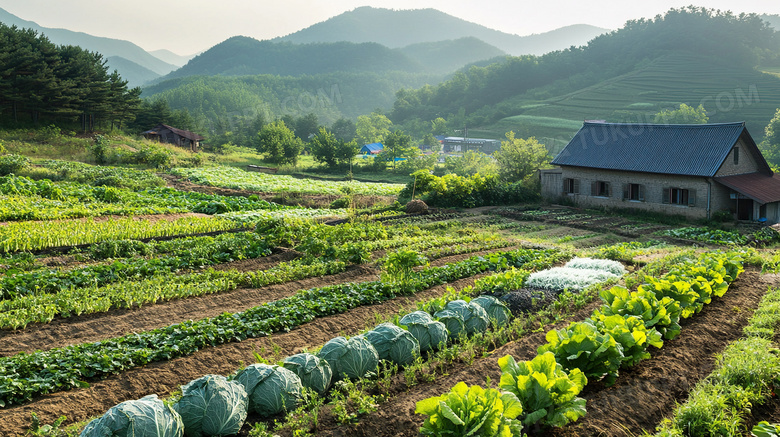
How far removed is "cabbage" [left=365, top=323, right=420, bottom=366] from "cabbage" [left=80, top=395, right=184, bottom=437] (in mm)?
2941

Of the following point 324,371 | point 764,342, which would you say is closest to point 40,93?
point 324,371

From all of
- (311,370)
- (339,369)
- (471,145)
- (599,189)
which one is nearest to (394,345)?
(339,369)

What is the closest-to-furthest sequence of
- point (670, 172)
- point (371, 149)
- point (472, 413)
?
point (472, 413) → point (670, 172) → point (371, 149)

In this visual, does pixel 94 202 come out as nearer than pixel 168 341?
No

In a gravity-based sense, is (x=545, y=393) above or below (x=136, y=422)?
above

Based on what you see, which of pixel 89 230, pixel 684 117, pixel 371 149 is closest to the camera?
pixel 89 230

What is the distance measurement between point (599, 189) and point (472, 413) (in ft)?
87.4

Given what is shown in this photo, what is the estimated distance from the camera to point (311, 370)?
666cm

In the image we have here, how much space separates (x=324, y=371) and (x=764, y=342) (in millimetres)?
6522

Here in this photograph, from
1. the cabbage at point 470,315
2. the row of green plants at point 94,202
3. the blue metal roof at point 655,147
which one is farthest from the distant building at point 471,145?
the cabbage at point 470,315

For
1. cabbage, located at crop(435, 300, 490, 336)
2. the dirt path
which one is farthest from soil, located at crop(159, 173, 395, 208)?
cabbage, located at crop(435, 300, 490, 336)

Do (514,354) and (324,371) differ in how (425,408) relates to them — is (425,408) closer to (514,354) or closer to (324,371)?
(324,371)

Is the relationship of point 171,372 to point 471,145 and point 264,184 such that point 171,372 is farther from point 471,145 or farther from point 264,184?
point 471,145

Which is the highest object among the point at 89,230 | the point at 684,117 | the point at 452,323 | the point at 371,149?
the point at 684,117
